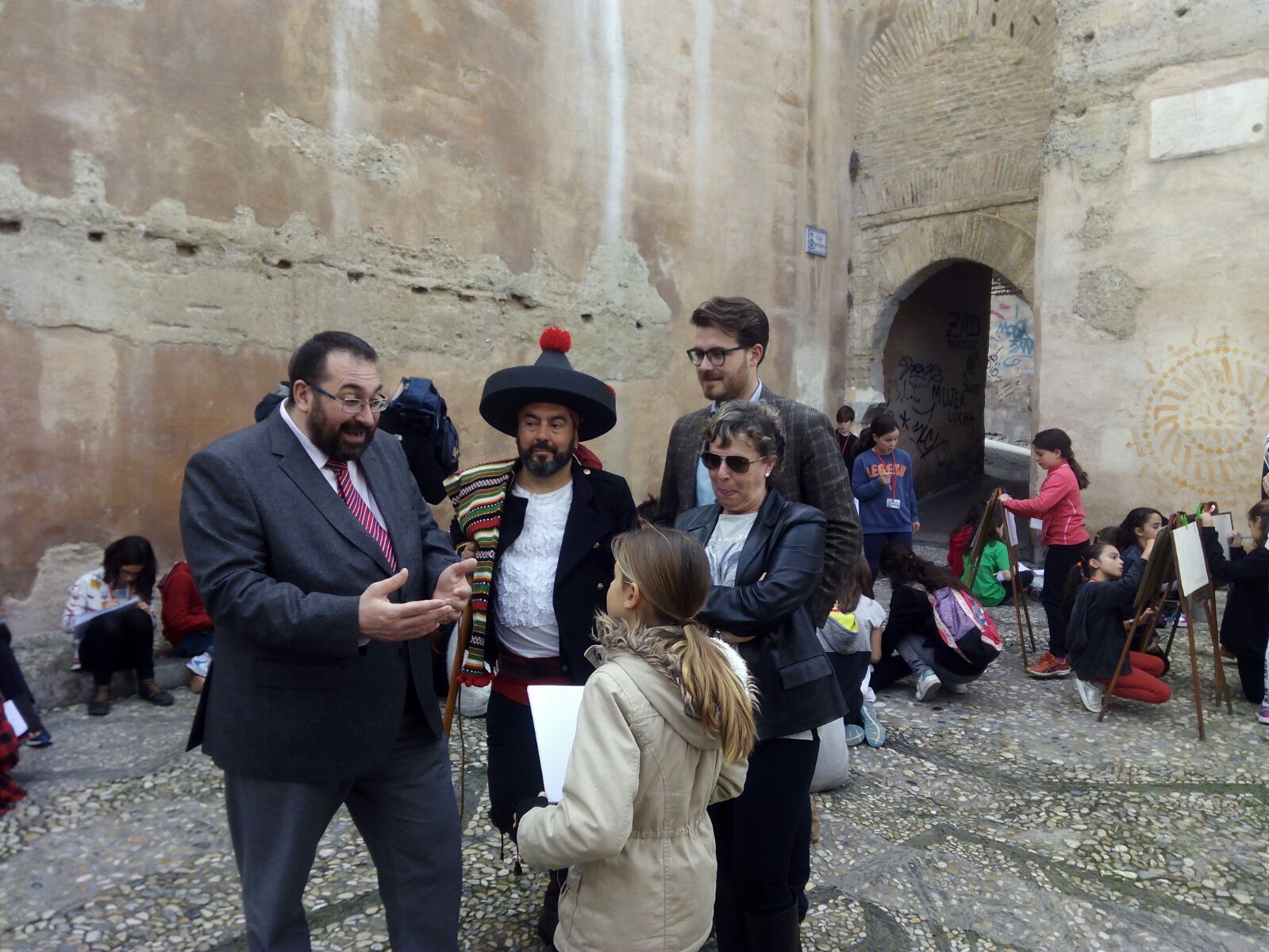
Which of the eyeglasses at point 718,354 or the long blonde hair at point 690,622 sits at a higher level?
the eyeglasses at point 718,354

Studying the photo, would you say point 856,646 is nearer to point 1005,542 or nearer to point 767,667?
point 767,667

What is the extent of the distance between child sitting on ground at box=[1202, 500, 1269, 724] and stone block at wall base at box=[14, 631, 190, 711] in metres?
5.75

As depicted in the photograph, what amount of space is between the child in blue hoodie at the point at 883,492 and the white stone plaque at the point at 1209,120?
3278mm

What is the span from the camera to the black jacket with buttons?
2.52m

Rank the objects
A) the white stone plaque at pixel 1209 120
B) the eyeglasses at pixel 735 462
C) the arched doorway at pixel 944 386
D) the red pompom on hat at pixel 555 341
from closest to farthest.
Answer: the eyeglasses at pixel 735 462 < the red pompom on hat at pixel 555 341 < the white stone plaque at pixel 1209 120 < the arched doorway at pixel 944 386

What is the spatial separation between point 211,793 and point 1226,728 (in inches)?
186

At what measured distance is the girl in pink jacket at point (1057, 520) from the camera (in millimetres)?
5738

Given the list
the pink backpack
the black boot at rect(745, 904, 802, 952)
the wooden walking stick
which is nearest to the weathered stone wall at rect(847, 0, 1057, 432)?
the pink backpack

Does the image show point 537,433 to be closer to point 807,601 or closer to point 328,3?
point 807,601

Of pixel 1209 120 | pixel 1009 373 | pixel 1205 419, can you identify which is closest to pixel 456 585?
pixel 1205 419

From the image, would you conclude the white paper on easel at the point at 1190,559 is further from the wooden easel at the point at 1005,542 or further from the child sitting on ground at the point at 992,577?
the child sitting on ground at the point at 992,577

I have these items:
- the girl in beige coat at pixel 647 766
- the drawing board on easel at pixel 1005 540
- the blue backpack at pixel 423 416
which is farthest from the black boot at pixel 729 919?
the drawing board on easel at pixel 1005 540

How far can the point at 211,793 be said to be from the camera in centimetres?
371

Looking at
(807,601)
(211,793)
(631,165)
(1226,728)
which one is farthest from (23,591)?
(1226,728)
